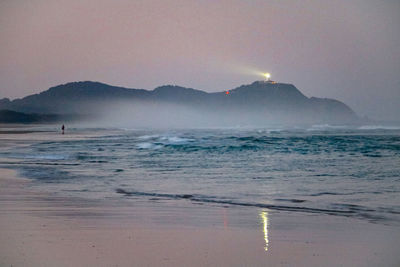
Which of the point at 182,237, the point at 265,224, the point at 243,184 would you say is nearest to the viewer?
the point at 182,237

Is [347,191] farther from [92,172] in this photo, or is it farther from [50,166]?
[50,166]

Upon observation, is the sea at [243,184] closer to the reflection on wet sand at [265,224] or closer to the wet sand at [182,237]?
the reflection on wet sand at [265,224]

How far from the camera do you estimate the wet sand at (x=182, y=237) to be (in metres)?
5.41

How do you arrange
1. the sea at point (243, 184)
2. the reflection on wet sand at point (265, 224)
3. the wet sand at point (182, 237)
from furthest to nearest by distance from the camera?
1. the sea at point (243, 184)
2. the reflection on wet sand at point (265, 224)
3. the wet sand at point (182, 237)

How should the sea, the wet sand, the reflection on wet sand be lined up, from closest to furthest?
the wet sand, the reflection on wet sand, the sea

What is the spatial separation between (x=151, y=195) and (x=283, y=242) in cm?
462

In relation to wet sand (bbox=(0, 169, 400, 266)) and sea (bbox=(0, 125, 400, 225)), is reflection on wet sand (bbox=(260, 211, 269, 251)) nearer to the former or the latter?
wet sand (bbox=(0, 169, 400, 266))

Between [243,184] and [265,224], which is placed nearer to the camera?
[265,224]

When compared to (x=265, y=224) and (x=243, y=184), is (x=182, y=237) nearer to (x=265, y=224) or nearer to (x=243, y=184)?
(x=265, y=224)

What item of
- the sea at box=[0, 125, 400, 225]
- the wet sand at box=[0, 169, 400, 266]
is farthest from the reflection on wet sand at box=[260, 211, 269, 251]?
the sea at box=[0, 125, 400, 225]

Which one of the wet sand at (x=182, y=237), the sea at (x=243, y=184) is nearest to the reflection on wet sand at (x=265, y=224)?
the wet sand at (x=182, y=237)

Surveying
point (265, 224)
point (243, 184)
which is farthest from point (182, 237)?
point (243, 184)

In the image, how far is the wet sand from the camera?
5.41 metres

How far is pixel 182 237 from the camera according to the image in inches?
253
